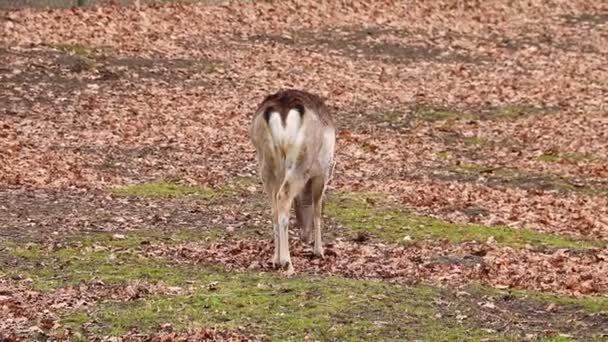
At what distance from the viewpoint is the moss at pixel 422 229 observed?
52.0 feet

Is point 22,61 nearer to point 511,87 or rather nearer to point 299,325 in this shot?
point 511,87

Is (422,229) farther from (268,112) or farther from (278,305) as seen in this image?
(278,305)

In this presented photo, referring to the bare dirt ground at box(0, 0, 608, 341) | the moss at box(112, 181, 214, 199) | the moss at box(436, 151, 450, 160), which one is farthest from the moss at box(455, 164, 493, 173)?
the moss at box(112, 181, 214, 199)

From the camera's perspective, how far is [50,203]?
1728cm

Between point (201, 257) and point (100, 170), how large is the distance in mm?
6247

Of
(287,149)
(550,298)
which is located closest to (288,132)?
(287,149)

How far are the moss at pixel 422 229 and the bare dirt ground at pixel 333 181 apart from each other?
0.07 metres

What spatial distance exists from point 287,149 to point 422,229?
3.86m

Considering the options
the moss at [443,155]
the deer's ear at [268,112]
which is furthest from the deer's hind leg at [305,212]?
the moss at [443,155]

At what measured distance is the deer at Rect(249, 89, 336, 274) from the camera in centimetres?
1306

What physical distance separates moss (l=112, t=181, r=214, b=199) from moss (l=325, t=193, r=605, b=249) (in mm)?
1980

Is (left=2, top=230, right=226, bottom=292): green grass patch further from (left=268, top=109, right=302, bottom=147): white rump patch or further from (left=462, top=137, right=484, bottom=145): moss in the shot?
(left=462, top=137, right=484, bottom=145): moss

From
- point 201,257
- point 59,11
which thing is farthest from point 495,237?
point 59,11

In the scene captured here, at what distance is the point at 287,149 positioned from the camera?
1308cm
